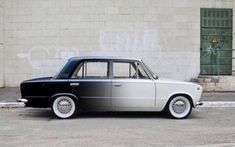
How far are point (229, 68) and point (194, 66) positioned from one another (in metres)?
1.59

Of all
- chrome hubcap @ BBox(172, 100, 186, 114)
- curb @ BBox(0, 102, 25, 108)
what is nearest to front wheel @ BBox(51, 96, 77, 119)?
curb @ BBox(0, 102, 25, 108)

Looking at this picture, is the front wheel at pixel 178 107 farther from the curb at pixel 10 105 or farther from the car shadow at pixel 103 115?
the curb at pixel 10 105

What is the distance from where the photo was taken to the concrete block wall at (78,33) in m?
18.4

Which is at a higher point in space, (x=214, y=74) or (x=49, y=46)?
(x=49, y=46)

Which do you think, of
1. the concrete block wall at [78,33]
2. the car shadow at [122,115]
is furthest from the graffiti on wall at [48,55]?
the car shadow at [122,115]

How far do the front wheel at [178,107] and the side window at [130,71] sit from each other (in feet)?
3.21

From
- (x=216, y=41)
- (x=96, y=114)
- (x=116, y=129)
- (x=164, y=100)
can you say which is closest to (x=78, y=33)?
(x=216, y=41)

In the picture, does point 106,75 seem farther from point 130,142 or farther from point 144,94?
point 130,142

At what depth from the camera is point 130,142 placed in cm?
847

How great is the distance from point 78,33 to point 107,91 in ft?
23.6

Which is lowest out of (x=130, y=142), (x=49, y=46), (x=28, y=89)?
(x=130, y=142)

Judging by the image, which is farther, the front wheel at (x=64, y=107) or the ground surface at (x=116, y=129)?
the front wheel at (x=64, y=107)

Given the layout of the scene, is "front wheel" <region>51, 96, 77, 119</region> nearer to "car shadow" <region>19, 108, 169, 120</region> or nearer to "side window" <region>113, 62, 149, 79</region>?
"car shadow" <region>19, 108, 169, 120</region>

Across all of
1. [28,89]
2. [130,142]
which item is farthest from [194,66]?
[130,142]
